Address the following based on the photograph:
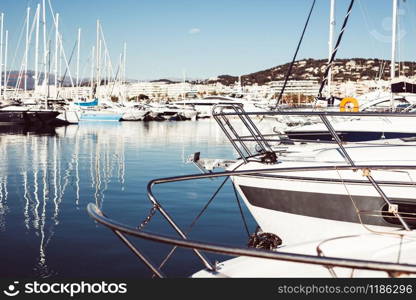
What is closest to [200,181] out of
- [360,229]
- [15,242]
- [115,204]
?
[115,204]

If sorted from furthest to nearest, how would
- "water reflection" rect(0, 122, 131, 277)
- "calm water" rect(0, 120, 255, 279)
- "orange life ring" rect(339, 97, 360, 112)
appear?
"orange life ring" rect(339, 97, 360, 112), "water reflection" rect(0, 122, 131, 277), "calm water" rect(0, 120, 255, 279)

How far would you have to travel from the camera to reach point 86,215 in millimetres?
Answer: 9422

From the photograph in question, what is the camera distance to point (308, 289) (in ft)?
Result: 9.50

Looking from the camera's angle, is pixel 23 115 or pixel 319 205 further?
pixel 23 115

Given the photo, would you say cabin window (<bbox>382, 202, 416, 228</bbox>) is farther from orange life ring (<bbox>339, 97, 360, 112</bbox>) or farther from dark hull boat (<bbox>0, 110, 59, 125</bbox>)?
dark hull boat (<bbox>0, 110, 59, 125</bbox>)

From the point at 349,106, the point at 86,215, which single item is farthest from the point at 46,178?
the point at 349,106

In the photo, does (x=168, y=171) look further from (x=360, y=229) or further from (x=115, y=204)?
(x=360, y=229)

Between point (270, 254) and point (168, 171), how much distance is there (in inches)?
518

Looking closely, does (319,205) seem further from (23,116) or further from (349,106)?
(23,116)

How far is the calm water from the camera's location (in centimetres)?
→ 652

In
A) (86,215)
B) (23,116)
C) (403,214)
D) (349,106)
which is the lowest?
(86,215)

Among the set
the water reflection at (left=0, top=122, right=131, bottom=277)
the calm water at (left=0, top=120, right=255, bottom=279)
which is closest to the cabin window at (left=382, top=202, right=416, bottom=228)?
the calm water at (left=0, top=120, right=255, bottom=279)

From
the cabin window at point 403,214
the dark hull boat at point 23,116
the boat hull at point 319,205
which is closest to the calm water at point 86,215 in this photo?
the boat hull at point 319,205

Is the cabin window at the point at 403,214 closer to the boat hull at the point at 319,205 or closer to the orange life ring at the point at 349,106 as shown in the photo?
the boat hull at the point at 319,205
